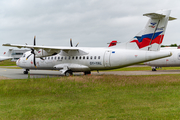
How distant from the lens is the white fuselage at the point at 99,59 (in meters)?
19.7

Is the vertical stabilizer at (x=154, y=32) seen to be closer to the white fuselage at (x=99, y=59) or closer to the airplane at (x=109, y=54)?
the airplane at (x=109, y=54)

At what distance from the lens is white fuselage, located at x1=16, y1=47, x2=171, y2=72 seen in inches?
776

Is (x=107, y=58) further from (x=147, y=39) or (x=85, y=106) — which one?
(x=85, y=106)

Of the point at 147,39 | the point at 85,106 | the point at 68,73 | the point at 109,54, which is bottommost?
the point at 85,106

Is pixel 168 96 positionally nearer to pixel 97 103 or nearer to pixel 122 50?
pixel 97 103

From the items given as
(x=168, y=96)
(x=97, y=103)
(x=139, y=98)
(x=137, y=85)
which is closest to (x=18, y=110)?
(x=97, y=103)

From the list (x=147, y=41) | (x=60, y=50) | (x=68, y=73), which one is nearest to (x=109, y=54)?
(x=147, y=41)

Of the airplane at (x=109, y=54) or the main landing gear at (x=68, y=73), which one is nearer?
the airplane at (x=109, y=54)

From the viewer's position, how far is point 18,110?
7.81 meters

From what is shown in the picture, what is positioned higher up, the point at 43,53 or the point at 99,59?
the point at 43,53

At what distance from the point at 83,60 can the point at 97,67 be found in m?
2.07

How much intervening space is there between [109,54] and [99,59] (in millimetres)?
1404

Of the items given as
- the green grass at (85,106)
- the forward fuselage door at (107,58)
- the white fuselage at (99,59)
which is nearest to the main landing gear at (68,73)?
the white fuselage at (99,59)

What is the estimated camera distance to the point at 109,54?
21734 millimetres
